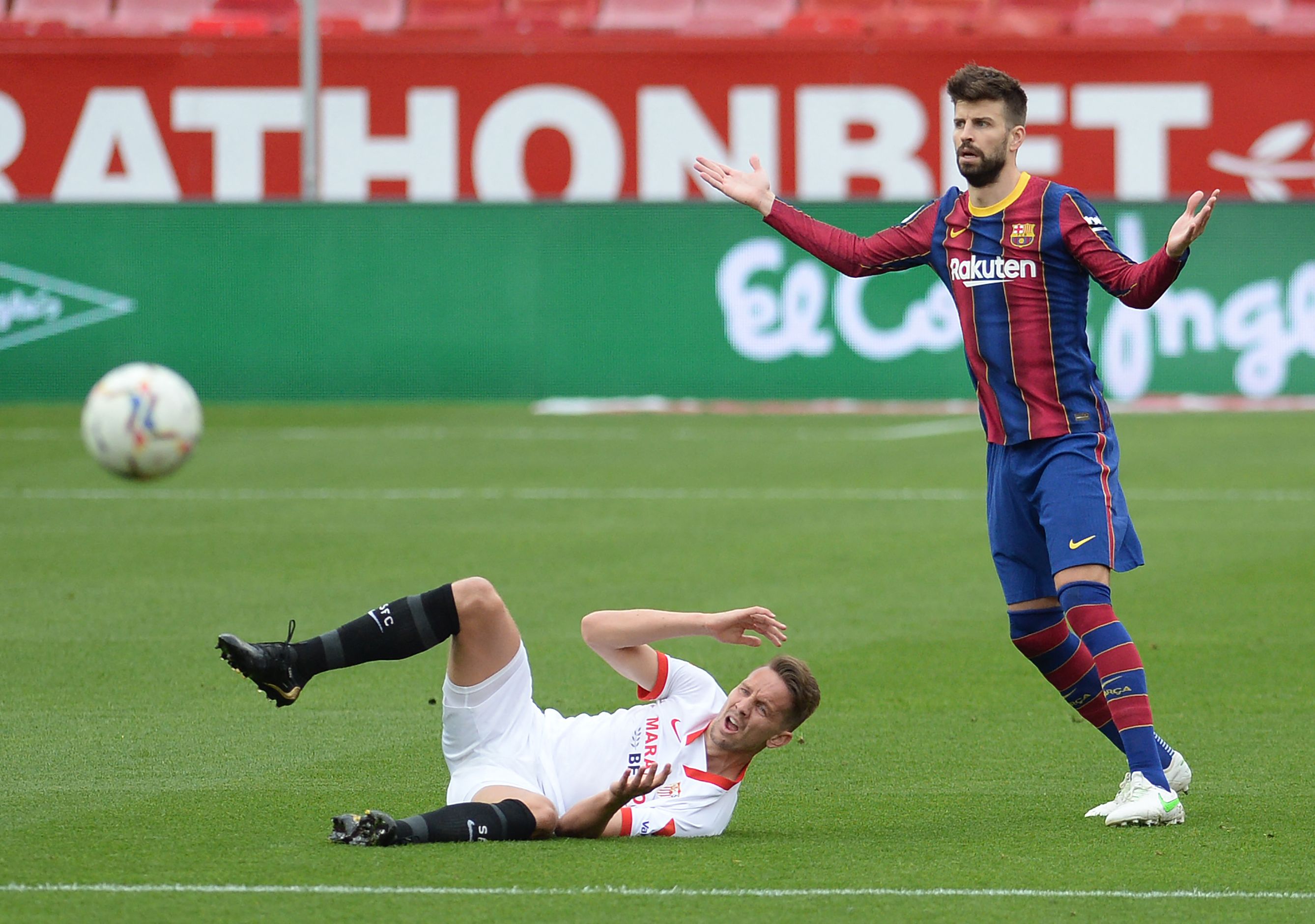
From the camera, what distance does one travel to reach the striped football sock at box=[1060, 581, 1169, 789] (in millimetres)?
5449

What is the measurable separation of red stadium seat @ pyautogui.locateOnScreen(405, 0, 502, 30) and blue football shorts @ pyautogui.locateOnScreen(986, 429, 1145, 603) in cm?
2129

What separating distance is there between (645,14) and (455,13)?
105 inches

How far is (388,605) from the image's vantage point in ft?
17.7

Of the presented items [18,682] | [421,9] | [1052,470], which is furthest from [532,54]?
[1052,470]

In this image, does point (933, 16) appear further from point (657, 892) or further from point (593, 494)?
point (657, 892)

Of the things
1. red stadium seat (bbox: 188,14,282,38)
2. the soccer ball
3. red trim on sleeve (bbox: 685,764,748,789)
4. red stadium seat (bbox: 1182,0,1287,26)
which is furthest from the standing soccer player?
red stadium seat (bbox: 1182,0,1287,26)

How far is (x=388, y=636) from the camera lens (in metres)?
5.34

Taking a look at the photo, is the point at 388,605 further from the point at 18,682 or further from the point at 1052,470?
the point at 18,682

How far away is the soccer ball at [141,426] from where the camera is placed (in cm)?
→ 891

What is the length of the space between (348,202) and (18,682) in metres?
12.0

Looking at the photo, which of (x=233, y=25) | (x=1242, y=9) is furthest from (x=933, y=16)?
(x=233, y=25)

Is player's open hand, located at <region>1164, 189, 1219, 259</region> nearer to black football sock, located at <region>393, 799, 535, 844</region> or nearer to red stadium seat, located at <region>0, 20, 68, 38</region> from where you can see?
black football sock, located at <region>393, 799, 535, 844</region>

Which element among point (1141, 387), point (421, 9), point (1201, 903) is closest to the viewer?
point (1201, 903)

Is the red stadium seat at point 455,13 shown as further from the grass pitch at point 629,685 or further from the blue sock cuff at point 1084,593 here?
the blue sock cuff at point 1084,593
